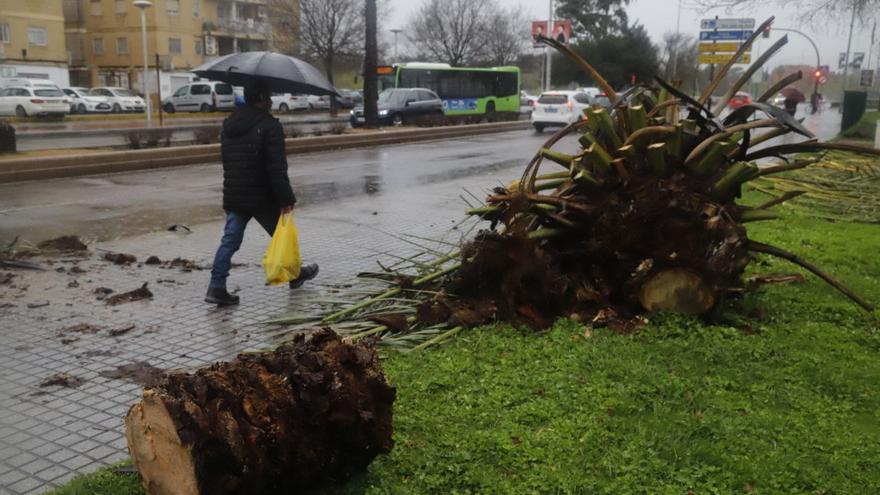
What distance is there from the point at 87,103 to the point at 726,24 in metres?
34.4

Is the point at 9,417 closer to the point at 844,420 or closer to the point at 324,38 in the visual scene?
the point at 844,420

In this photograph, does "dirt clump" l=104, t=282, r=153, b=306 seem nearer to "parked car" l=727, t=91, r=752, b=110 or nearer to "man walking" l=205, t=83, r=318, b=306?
"man walking" l=205, t=83, r=318, b=306

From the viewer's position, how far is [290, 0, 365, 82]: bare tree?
5178 cm

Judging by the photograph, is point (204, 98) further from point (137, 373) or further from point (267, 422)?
point (267, 422)

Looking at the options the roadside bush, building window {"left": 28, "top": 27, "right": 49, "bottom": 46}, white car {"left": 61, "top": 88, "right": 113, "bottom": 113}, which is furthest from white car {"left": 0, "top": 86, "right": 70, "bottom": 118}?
the roadside bush

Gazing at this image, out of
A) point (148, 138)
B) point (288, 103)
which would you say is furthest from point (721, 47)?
point (288, 103)

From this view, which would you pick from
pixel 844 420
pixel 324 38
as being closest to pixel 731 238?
pixel 844 420

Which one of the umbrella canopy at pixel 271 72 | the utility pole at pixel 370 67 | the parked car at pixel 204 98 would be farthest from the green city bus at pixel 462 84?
the umbrella canopy at pixel 271 72

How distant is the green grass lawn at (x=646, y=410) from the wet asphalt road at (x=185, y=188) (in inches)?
252

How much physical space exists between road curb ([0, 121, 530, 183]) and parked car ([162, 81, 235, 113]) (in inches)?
925

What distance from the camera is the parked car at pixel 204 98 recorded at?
45.5 metres

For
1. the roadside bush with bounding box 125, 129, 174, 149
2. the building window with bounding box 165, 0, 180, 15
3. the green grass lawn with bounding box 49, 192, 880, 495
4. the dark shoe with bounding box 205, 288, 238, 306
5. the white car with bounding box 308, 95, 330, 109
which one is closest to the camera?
the green grass lawn with bounding box 49, 192, 880, 495

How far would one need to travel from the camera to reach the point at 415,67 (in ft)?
122

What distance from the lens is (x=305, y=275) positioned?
281 inches
